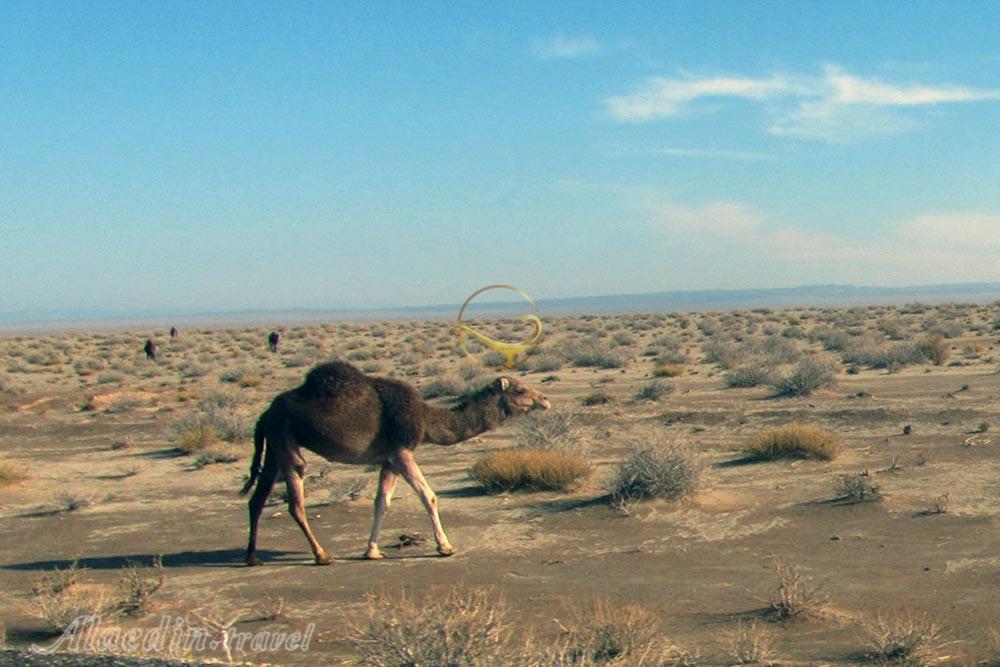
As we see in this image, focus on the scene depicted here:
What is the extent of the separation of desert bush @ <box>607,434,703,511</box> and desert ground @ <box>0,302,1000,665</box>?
168 millimetres

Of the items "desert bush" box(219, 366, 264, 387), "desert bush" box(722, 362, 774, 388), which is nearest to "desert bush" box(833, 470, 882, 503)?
"desert bush" box(722, 362, 774, 388)

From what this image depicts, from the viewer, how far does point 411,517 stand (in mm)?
12234

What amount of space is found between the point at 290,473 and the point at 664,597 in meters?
3.82

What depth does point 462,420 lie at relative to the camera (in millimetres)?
10555

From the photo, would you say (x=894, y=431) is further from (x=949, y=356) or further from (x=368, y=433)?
(x=949, y=356)

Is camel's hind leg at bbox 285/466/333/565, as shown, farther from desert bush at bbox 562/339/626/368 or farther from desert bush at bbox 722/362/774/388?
desert bush at bbox 562/339/626/368

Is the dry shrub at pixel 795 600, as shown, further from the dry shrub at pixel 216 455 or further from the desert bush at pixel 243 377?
the desert bush at pixel 243 377

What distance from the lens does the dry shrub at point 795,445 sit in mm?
14812

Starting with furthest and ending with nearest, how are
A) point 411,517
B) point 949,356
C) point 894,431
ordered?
point 949,356 → point 894,431 → point 411,517

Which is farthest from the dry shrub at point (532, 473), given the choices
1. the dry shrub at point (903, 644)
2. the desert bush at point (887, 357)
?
the desert bush at point (887, 357)

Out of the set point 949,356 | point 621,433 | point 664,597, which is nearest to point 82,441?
point 621,433

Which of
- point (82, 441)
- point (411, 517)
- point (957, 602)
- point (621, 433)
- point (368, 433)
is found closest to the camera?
point (957, 602)

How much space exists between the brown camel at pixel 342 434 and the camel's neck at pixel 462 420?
0.13 feet

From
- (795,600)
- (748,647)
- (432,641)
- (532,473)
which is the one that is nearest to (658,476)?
(532,473)
